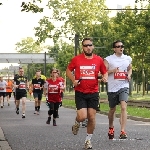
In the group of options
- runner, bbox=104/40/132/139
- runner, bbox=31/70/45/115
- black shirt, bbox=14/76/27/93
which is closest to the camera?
runner, bbox=104/40/132/139

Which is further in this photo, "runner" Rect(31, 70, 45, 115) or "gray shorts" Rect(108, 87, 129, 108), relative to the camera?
"runner" Rect(31, 70, 45, 115)

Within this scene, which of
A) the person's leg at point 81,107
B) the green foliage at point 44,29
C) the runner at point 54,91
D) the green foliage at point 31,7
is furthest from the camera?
the green foliage at point 44,29

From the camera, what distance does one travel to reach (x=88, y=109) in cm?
903

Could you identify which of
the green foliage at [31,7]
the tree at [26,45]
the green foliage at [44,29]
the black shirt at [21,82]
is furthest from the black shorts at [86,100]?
the tree at [26,45]

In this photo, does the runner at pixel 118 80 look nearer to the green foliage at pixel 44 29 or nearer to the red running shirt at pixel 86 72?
the red running shirt at pixel 86 72

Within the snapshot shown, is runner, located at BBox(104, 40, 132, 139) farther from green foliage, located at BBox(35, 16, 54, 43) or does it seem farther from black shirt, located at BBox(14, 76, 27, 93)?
green foliage, located at BBox(35, 16, 54, 43)

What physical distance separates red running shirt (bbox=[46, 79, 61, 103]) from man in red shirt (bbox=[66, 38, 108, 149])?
6476 millimetres

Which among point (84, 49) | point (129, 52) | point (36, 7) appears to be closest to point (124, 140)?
point (84, 49)

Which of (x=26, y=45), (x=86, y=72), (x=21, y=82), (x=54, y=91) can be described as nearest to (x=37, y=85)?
(x=21, y=82)

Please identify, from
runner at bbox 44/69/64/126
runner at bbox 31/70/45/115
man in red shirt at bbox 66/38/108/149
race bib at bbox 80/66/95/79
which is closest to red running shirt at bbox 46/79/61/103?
runner at bbox 44/69/64/126

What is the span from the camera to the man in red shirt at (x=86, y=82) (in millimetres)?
8930

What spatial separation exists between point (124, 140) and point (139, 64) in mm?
46186

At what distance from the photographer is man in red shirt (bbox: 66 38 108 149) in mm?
8930

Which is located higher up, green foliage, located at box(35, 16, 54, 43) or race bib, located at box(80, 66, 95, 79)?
green foliage, located at box(35, 16, 54, 43)
